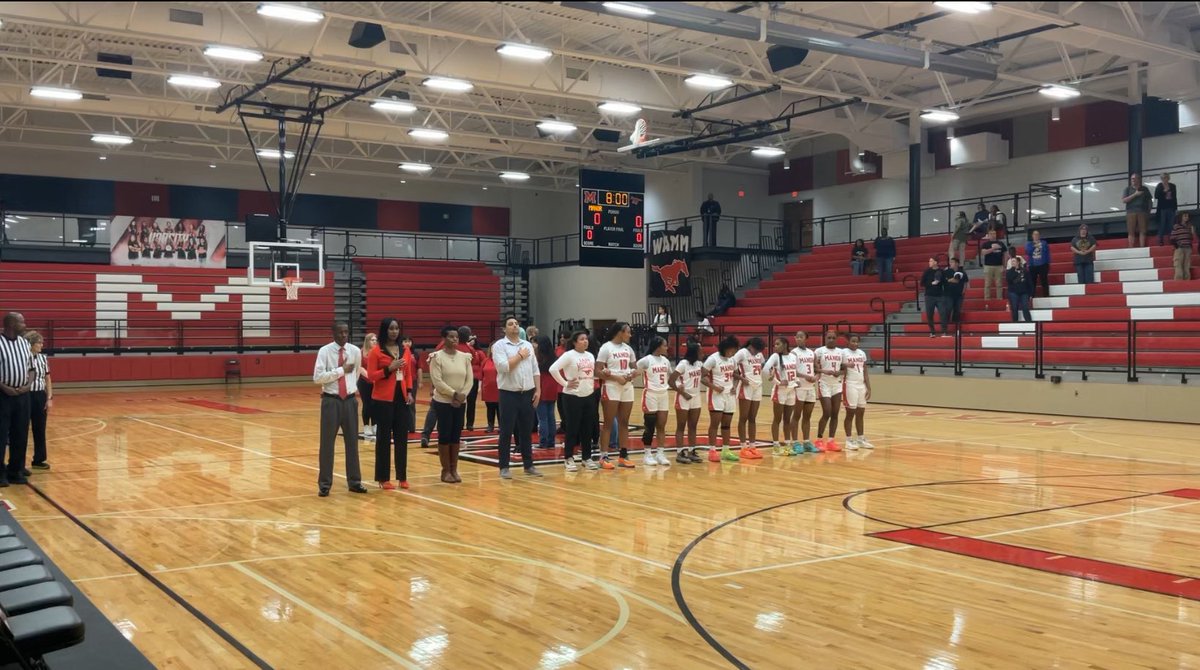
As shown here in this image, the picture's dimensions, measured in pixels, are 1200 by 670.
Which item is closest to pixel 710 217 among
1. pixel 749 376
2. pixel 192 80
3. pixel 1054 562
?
pixel 192 80

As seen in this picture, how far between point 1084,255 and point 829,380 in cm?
1128

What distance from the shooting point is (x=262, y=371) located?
29562mm

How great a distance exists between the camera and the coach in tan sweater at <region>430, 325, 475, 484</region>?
33.4ft

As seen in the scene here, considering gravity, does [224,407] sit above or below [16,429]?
below

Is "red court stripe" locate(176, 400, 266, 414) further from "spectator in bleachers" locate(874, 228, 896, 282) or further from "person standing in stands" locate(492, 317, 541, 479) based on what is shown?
"spectator in bleachers" locate(874, 228, 896, 282)

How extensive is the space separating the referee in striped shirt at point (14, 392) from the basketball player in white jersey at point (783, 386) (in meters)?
8.32

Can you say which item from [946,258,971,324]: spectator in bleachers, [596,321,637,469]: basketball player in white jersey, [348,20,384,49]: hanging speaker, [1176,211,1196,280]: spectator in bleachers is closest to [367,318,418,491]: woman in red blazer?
[596,321,637,469]: basketball player in white jersey

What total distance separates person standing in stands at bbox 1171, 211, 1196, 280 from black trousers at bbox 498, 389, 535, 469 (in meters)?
15.3

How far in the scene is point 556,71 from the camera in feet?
70.8

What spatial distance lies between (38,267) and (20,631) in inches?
1114

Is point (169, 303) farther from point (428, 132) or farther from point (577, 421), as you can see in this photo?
point (577, 421)

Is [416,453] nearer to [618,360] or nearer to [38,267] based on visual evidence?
[618,360]

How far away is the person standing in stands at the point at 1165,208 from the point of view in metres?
21.7

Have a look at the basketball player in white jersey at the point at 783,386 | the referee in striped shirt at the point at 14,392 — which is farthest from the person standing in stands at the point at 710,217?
the referee in striped shirt at the point at 14,392
